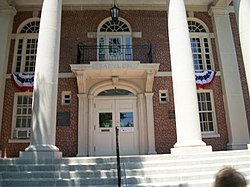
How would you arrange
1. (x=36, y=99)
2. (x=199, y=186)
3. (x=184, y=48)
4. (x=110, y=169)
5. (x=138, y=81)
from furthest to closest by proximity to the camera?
(x=138, y=81)
(x=184, y=48)
(x=36, y=99)
(x=110, y=169)
(x=199, y=186)

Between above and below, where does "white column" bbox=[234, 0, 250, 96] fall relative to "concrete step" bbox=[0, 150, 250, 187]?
above

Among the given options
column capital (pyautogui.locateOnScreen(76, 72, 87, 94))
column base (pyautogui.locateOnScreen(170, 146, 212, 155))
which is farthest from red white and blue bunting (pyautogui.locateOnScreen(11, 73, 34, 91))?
column base (pyautogui.locateOnScreen(170, 146, 212, 155))

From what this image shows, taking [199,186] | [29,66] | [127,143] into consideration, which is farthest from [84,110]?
[199,186]

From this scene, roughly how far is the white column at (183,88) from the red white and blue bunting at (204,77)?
4.63m

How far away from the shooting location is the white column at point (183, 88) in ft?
25.0

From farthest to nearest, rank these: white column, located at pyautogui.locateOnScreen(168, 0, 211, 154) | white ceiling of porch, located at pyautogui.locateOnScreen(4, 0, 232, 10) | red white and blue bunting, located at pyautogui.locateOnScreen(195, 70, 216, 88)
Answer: white ceiling of porch, located at pyautogui.locateOnScreen(4, 0, 232, 10), red white and blue bunting, located at pyautogui.locateOnScreen(195, 70, 216, 88), white column, located at pyautogui.locateOnScreen(168, 0, 211, 154)

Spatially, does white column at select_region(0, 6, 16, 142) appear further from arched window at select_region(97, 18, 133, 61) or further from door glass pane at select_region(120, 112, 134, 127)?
door glass pane at select_region(120, 112, 134, 127)

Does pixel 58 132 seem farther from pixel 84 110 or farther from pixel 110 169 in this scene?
pixel 110 169

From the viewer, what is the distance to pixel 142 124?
12086 millimetres

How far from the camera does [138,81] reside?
1259cm

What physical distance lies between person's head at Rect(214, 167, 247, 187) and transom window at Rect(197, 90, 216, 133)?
11.2 meters

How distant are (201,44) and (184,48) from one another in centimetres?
594

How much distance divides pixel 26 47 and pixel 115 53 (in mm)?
4858

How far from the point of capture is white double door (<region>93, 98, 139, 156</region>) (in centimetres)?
1197
